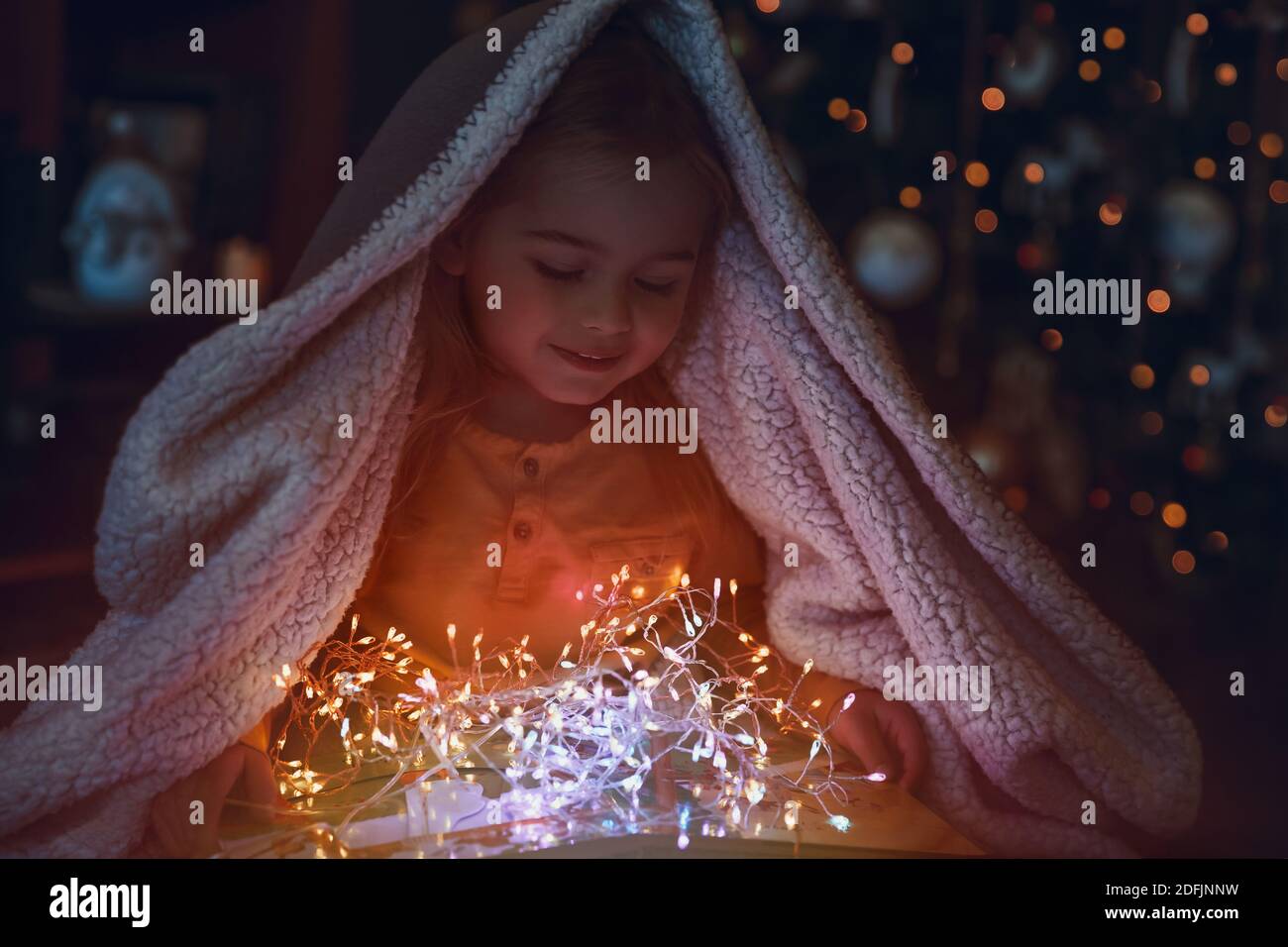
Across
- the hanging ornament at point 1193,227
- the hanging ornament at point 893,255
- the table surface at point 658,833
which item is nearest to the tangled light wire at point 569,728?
the table surface at point 658,833

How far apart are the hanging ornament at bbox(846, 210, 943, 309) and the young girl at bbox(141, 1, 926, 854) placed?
69cm

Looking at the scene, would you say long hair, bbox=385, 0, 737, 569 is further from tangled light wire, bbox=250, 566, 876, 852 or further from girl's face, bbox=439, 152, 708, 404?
tangled light wire, bbox=250, 566, 876, 852

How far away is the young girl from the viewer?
908 mm

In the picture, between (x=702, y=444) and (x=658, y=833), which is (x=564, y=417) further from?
(x=658, y=833)

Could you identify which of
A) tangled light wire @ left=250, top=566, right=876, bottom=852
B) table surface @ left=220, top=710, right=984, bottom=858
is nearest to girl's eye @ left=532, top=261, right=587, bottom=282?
tangled light wire @ left=250, top=566, right=876, bottom=852

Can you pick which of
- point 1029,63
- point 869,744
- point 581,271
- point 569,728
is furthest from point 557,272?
point 1029,63

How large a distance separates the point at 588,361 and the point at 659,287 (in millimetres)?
84

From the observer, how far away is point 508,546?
1.02 m

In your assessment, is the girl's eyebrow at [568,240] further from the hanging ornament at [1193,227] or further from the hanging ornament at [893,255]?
the hanging ornament at [1193,227]

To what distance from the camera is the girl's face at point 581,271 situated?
2.98 ft
